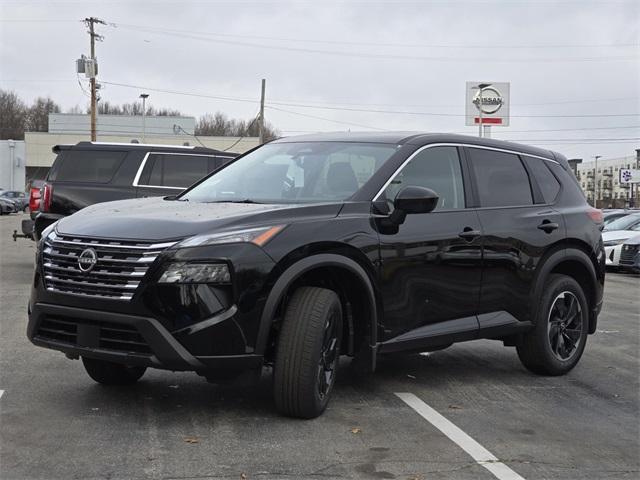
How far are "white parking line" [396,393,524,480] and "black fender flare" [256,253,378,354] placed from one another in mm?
602

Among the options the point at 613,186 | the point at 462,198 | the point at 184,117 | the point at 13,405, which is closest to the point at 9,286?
the point at 13,405

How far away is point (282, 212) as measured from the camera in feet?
15.6

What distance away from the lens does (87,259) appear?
175 inches

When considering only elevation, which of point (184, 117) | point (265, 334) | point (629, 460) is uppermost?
point (184, 117)

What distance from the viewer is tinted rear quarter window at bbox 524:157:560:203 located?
6691 millimetres

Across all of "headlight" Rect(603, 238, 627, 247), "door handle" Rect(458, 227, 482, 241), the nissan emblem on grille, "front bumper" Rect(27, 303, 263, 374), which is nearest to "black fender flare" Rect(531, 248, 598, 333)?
"door handle" Rect(458, 227, 482, 241)

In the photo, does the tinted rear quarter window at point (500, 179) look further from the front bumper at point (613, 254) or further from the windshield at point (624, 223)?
the windshield at point (624, 223)

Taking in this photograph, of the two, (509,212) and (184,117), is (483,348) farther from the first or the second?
(184,117)

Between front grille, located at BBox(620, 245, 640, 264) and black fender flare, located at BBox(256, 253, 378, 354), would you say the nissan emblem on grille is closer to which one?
black fender flare, located at BBox(256, 253, 378, 354)

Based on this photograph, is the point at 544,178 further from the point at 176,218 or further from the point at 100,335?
the point at 100,335

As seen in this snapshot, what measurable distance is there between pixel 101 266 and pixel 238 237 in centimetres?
Result: 80

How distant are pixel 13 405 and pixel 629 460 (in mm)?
3804

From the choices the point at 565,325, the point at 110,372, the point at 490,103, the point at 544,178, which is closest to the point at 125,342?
the point at 110,372

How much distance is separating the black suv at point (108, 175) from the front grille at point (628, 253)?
1062 cm
